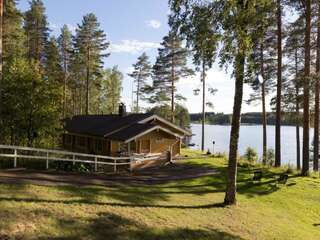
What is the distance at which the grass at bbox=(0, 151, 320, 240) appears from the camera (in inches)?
463

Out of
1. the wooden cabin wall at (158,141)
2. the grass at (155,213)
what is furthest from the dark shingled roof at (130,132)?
the grass at (155,213)

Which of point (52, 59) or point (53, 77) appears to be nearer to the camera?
point (53, 77)

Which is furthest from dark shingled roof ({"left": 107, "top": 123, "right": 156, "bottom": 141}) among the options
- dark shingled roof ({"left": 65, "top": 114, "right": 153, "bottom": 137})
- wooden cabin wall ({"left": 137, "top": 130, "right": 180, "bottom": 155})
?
wooden cabin wall ({"left": 137, "top": 130, "right": 180, "bottom": 155})

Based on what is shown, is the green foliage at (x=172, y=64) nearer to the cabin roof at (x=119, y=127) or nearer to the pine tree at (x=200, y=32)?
the cabin roof at (x=119, y=127)

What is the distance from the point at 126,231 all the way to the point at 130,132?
17.8m

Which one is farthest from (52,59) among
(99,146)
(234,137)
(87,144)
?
(234,137)

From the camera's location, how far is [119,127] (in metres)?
32.2

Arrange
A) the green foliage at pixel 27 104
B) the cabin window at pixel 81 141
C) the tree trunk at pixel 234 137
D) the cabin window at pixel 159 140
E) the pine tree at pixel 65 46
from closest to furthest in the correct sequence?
the tree trunk at pixel 234 137, the green foliage at pixel 27 104, the cabin window at pixel 159 140, the cabin window at pixel 81 141, the pine tree at pixel 65 46

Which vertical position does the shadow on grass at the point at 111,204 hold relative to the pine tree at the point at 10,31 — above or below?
below

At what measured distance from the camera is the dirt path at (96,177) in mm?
16453

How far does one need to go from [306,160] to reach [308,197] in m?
5.46

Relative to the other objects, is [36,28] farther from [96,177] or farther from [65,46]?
[96,177]

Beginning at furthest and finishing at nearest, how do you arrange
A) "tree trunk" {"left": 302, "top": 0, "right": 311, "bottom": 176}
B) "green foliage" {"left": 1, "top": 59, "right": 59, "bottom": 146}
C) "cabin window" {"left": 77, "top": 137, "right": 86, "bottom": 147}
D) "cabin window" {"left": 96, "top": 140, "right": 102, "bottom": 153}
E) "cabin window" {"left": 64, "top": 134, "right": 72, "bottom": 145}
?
"cabin window" {"left": 64, "top": 134, "right": 72, "bottom": 145} < "cabin window" {"left": 77, "top": 137, "right": 86, "bottom": 147} < "cabin window" {"left": 96, "top": 140, "right": 102, "bottom": 153} < "tree trunk" {"left": 302, "top": 0, "right": 311, "bottom": 176} < "green foliage" {"left": 1, "top": 59, "right": 59, "bottom": 146}

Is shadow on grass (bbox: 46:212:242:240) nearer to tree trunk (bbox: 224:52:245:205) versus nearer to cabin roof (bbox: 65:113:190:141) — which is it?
tree trunk (bbox: 224:52:245:205)
